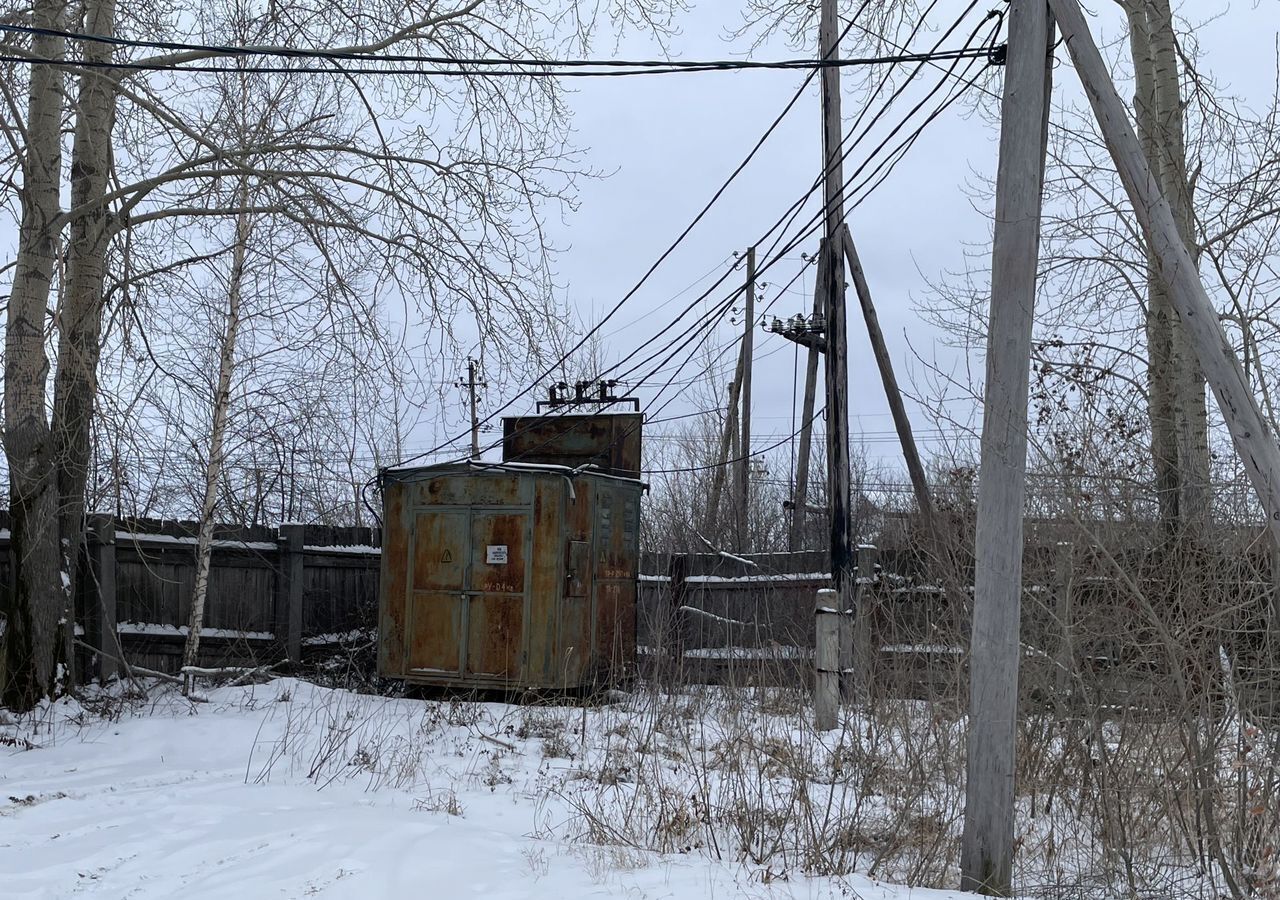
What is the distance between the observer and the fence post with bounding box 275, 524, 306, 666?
12.3 metres

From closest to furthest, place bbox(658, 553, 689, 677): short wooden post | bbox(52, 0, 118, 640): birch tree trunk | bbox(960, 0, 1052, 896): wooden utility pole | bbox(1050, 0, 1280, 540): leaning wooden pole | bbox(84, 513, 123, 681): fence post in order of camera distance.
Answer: bbox(1050, 0, 1280, 540): leaning wooden pole, bbox(960, 0, 1052, 896): wooden utility pole, bbox(52, 0, 118, 640): birch tree trunk, bbox(84, 513, 123, 681): fence post, bbox(658, 553, 689, 677): short wooden post

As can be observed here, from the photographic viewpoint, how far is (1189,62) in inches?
460

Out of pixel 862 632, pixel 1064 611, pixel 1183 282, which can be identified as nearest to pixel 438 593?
pixel 862 632

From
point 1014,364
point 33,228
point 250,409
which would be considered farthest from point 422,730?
point 1014,364

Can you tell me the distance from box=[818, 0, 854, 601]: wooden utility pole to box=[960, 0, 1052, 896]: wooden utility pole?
4.60 metres

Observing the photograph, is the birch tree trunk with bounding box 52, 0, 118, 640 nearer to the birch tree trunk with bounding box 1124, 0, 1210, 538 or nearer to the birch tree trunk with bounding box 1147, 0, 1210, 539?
the birch tree trunk with bounding box 1147, 0, 1210, 539

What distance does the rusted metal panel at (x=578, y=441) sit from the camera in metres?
13.1

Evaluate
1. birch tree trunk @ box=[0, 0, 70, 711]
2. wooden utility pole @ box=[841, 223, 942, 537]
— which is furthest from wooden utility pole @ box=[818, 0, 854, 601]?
birch tree trunk @ box=[0, 0, 70, 711]

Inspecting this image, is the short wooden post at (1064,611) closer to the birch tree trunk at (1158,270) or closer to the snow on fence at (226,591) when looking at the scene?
the birch tree trunk at (1158,270)

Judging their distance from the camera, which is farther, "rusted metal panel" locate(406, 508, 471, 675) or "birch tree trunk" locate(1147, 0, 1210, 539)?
"rusted metal panel" locate(406, 508, 471, 675)

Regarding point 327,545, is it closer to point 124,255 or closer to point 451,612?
point 451,612

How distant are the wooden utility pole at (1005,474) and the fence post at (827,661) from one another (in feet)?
12.2

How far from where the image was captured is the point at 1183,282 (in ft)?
15.8

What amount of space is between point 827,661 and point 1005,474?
173 inches
